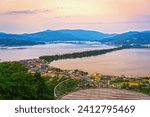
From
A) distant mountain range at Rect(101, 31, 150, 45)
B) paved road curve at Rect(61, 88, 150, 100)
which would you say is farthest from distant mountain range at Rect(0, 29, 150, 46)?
paved road curve at Rect(61, 88, 150, 100)

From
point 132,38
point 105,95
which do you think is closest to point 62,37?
point 132,38

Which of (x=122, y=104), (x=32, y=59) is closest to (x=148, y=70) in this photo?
(x=32, y=59)

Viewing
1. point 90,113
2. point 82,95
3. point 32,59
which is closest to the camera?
point 90,113

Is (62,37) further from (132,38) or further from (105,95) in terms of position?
(105,95)

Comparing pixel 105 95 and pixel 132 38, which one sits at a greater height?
pixel 132 38

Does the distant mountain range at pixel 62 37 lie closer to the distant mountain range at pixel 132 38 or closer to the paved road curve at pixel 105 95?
the distant mountain range at pixel 132 38

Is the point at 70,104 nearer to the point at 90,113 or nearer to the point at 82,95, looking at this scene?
the point at 90,113

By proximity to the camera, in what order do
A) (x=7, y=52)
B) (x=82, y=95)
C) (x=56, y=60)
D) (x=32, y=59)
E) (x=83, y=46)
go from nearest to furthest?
1. (x=82, y=95)
2. (x=7, y=52)
3. (x=32, y=59)
4. (x=56, y=60)
5. (x=83, y=46)
